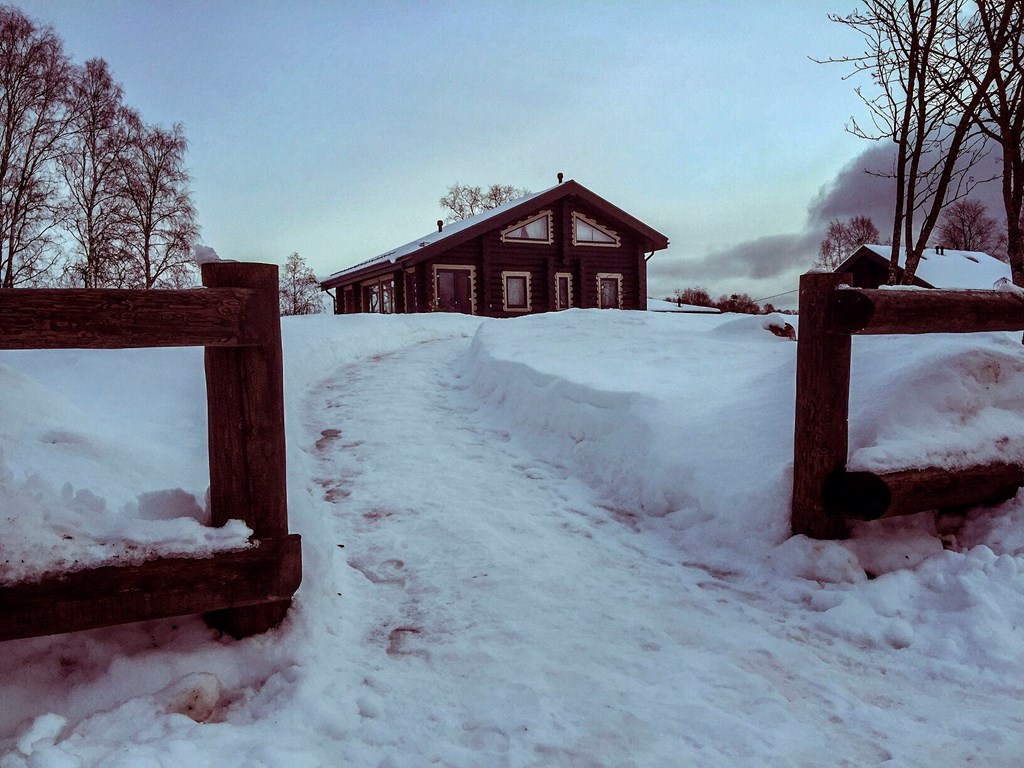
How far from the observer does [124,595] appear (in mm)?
2305

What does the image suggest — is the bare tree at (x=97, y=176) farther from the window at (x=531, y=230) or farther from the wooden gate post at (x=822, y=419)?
the wooden gate post at (x=822, y=419)

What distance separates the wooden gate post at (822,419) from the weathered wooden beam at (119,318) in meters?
2.92

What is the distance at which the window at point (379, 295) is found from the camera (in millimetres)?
24500

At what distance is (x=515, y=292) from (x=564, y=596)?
19709 millimetres

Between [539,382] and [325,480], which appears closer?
[325,480]

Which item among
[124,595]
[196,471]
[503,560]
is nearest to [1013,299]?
[503,560]

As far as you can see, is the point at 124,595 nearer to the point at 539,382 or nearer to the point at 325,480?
the point at 325,480

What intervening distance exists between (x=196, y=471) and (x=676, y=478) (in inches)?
126

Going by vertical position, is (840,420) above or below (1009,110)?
below

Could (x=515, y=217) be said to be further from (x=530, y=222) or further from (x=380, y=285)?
(x=380, y=285)

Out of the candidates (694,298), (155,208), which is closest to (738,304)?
(694,298)

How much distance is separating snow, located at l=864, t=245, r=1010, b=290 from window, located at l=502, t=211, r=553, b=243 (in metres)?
14.8

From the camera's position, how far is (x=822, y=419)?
3.58 meters

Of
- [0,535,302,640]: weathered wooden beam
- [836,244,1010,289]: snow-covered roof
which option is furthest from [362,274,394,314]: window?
[0,535,302,640]: weathered wooden beam
